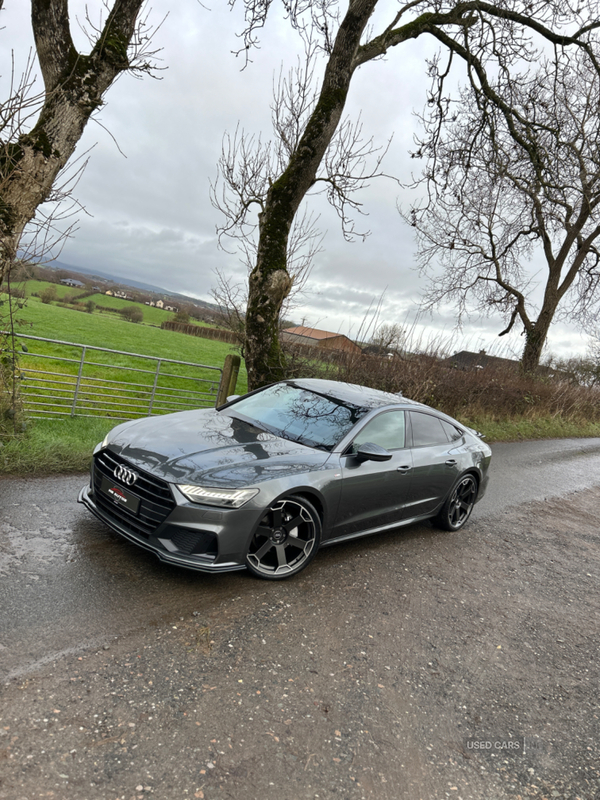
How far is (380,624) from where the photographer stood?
4.05 meters

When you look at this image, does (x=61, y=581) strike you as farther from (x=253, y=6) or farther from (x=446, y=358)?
(x=446, y=358)

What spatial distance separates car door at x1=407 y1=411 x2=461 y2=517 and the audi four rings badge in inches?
110

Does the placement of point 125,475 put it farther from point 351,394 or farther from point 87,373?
point 87,373

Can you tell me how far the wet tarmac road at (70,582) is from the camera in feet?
10.3

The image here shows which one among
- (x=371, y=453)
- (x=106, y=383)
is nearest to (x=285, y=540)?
(x=371, y=453)

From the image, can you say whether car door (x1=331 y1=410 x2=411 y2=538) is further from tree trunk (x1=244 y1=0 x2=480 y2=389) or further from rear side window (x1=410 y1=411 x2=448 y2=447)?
tree trunk (x1=244 y1=0 x2=480 y2=389)

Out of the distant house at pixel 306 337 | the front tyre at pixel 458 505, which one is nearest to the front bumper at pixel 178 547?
the front tyre at pixel 458 505

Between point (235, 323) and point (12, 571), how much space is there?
8.87 metres

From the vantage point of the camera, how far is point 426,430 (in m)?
5.93

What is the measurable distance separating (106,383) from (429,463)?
1475 cm

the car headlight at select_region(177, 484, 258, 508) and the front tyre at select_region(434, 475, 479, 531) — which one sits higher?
the car headlight at select_region(177, 484, 258, 508)

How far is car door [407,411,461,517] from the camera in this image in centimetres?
560

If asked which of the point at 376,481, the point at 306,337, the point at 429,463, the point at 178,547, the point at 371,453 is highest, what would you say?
the point at 306,337

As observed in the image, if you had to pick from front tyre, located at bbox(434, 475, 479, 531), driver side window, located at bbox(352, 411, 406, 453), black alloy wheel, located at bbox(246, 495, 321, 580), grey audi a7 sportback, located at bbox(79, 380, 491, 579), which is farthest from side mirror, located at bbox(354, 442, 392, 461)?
front tyre, located at bbox(434, 475, 479, 531)
